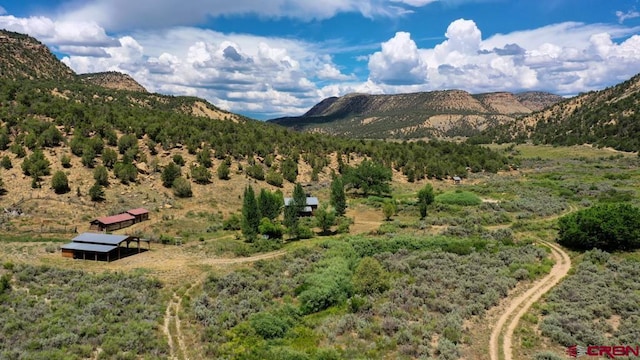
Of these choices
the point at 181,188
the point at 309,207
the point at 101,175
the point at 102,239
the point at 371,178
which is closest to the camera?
the point at 102,239

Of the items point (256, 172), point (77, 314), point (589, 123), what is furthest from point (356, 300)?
point (589, 123)

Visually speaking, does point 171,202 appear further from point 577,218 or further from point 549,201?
point 549,201

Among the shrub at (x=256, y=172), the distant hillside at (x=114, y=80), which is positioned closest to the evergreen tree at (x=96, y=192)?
the shrub at (x=256, y=172)

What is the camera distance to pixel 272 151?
9144cm

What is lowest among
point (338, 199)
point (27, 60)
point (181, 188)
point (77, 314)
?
point (77, 314)

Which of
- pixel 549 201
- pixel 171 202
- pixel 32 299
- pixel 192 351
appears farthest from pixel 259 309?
pixel 549 201

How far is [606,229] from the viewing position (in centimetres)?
3706

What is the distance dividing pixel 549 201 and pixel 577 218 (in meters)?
24.7

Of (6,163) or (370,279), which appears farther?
(6,163)

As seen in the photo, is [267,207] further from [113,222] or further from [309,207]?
[113,222]

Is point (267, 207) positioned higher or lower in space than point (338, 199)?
lower

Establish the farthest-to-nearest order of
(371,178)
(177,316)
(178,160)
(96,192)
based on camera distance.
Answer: (178,160)
(371,178)
(96,192)
(177,316)

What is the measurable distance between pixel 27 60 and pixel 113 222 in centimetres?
11470

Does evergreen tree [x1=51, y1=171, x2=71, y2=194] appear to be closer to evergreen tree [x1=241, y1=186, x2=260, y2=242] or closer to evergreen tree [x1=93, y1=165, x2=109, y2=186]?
evergreen tree [x1=93, y1=165, x2=109, y2=186]
